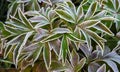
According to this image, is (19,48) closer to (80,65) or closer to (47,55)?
(47,55)

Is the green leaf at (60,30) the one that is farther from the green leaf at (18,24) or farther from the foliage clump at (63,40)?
the green leaf at (18,24)

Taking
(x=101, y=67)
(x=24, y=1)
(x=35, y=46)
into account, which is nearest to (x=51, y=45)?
(x=35, y=46)

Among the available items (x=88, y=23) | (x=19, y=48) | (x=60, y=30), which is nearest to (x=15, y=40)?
(x=19, y=48)

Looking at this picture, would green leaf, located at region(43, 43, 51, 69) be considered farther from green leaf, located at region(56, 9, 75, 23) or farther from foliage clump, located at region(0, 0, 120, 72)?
green leaf, located at region(56, 9, 75, 23)

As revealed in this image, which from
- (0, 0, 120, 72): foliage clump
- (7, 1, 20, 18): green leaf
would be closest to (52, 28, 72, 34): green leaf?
(0, 0, 120, 72): foliage clump

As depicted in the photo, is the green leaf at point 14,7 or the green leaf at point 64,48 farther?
the green leaf at point 14,7

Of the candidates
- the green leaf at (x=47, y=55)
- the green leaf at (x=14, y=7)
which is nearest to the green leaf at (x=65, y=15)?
the green leaf at (x=47, y=55)

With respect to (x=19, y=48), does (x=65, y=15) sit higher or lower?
higher

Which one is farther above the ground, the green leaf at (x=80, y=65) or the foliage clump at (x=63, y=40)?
the foliage clump at (x=63, y=40)

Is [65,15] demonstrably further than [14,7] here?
No

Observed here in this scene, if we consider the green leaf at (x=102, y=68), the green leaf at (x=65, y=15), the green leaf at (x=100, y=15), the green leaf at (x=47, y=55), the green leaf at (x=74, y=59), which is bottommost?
the green leaf at (x=102, y=68)

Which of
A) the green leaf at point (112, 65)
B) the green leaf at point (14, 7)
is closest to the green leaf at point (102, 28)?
the green leaf at point (112, 65)
